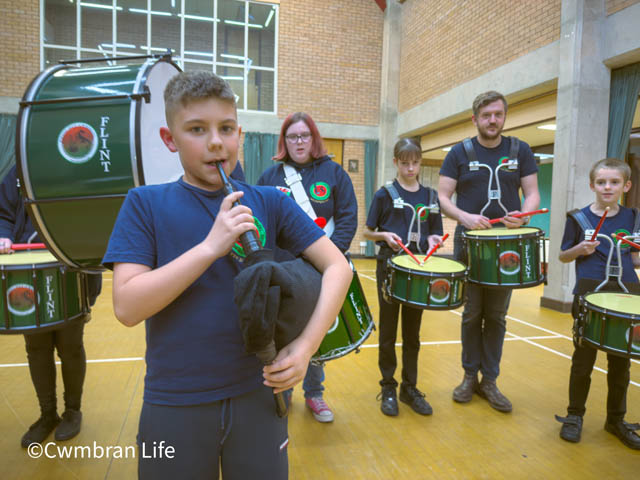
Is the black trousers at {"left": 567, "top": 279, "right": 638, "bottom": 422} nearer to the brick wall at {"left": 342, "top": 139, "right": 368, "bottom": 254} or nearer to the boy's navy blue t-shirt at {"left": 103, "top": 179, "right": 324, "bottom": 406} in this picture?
the boy's navy blue t-shirt at {"left": 103, "top": 179, "right": 324, "bottom": 406}

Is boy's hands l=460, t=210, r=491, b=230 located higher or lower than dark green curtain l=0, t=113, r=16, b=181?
lower

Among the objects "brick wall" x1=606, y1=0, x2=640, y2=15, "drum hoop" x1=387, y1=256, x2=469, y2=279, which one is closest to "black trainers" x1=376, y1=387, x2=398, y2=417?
"drum hoop" x1=387, y1=256, x2=469, y2=279

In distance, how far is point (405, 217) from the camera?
2.80 meters

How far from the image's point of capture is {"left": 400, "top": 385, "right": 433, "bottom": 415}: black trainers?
8.87 feet

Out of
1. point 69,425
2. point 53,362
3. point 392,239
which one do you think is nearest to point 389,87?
point 392,239

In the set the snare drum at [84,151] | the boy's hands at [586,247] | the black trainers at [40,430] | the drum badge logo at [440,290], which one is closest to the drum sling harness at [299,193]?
the drum badge logo at [440,290]

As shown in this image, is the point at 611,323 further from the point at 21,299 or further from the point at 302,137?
the point at 21,299

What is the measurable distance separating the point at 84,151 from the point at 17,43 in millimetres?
10852

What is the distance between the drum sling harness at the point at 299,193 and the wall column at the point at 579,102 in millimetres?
4403

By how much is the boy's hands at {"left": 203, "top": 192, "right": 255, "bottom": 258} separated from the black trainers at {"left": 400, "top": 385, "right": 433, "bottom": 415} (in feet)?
7.54

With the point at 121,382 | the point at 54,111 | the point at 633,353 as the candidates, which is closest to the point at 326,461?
the point at 633,353

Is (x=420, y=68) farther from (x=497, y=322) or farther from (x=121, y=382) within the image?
(x=121, y=382)

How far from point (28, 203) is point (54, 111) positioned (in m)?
0.33

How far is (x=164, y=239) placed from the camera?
1.00 m
